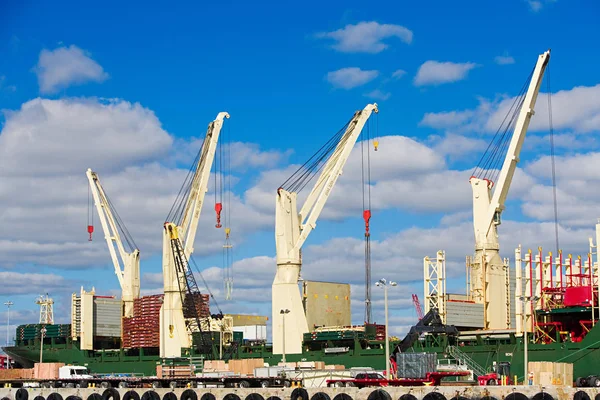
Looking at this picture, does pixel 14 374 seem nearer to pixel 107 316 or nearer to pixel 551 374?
pixel 107 316

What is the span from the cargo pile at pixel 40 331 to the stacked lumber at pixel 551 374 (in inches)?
2694

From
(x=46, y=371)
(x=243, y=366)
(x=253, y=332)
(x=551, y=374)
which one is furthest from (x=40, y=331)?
(x=551, y=374)

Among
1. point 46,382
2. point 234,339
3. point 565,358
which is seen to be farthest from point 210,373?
point 234,339

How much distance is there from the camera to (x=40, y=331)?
115 meters

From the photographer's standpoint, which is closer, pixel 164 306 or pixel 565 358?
pixel 565 358

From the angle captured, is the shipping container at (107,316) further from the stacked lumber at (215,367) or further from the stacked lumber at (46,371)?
the stacked lumber at (215,367)

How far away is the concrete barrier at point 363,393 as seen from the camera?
50594 mm

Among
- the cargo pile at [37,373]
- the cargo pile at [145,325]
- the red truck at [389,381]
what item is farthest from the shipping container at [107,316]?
the red truck at [389,381]

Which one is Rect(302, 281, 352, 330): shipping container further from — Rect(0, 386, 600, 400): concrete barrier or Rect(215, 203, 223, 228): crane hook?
Rect(0, 386, 600, 400): concrete barrier

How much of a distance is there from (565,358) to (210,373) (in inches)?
1088

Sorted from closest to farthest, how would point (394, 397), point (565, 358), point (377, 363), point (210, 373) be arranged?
1. point (394, 397)
2. point (210, 373)
3. point (565, 358)
4. point (377, 363)

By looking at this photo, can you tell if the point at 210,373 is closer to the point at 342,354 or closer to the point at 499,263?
the point at 342,354

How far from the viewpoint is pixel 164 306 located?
101938 millimetres

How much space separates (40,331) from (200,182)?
29.3 meters
